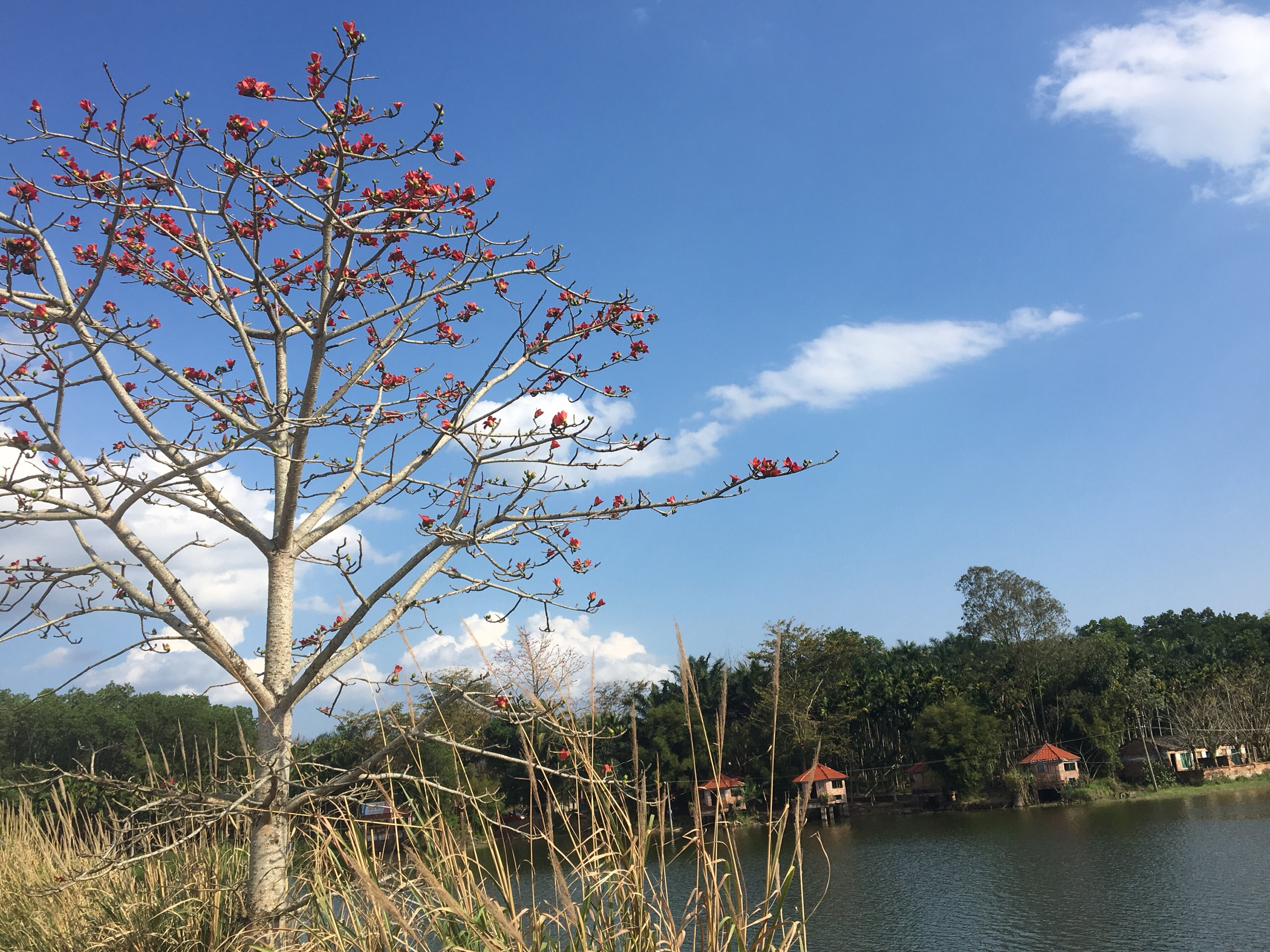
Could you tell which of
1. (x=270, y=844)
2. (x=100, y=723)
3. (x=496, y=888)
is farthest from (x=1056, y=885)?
(x=100, y=723)

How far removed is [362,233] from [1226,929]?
515 inches

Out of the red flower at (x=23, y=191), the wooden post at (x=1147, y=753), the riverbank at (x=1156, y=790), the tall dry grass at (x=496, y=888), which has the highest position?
the red flower at (x=23, y=191)

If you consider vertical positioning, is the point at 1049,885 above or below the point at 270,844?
below

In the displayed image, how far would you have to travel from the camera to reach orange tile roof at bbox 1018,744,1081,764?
28.0 m

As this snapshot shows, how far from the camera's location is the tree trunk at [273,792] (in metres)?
2.95

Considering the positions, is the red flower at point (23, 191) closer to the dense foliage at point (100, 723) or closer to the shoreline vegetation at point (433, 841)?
the shoreline vegetation at point (433, 841)

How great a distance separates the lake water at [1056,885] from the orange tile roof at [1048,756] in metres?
4.68

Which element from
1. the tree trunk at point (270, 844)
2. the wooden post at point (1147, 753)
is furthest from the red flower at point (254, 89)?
the wooden post at point (1147, 753)

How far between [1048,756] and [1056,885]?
15.8 metres

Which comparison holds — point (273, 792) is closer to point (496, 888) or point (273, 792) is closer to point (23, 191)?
point (496, 888)

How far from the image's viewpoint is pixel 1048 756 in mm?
28250

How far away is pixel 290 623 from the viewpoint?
338 centimetres

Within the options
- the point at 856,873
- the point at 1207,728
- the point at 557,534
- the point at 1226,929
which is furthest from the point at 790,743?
the point at 557,534

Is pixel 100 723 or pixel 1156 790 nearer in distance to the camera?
pixel 100 723
